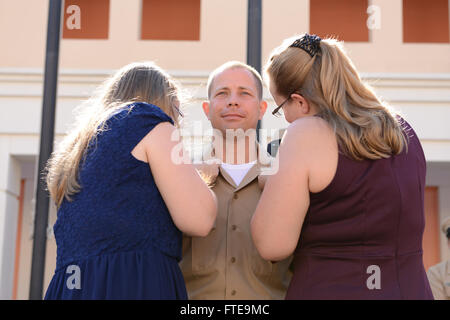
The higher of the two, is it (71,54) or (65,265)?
(71,54)

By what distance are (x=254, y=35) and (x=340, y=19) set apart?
4931mm

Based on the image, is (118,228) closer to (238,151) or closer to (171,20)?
(238,151)

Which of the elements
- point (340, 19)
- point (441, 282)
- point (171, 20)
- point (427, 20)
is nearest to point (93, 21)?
point (171, 20)

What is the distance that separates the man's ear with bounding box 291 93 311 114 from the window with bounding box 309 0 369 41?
5.89 meters

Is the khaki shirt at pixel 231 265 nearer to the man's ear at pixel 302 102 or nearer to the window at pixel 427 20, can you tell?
the man's ear at pixel 302 102

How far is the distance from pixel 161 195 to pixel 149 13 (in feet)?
21.1

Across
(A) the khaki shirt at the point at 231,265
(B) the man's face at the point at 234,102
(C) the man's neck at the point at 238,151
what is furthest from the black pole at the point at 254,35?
(A) the khaki shirt at the point at 231,265

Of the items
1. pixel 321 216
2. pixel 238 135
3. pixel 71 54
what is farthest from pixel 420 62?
pixel 321 216

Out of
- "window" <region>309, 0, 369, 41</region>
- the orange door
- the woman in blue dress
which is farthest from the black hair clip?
the orange door

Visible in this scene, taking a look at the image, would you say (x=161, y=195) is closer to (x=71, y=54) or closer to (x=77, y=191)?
(x=77, y=191)

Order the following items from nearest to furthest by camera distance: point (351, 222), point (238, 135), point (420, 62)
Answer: point (351, 222) → point (238, 135) → point (420, 62)

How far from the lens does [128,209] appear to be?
1646mm

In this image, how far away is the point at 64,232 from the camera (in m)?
1.72

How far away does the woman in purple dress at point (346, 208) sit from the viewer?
63.2 inches
